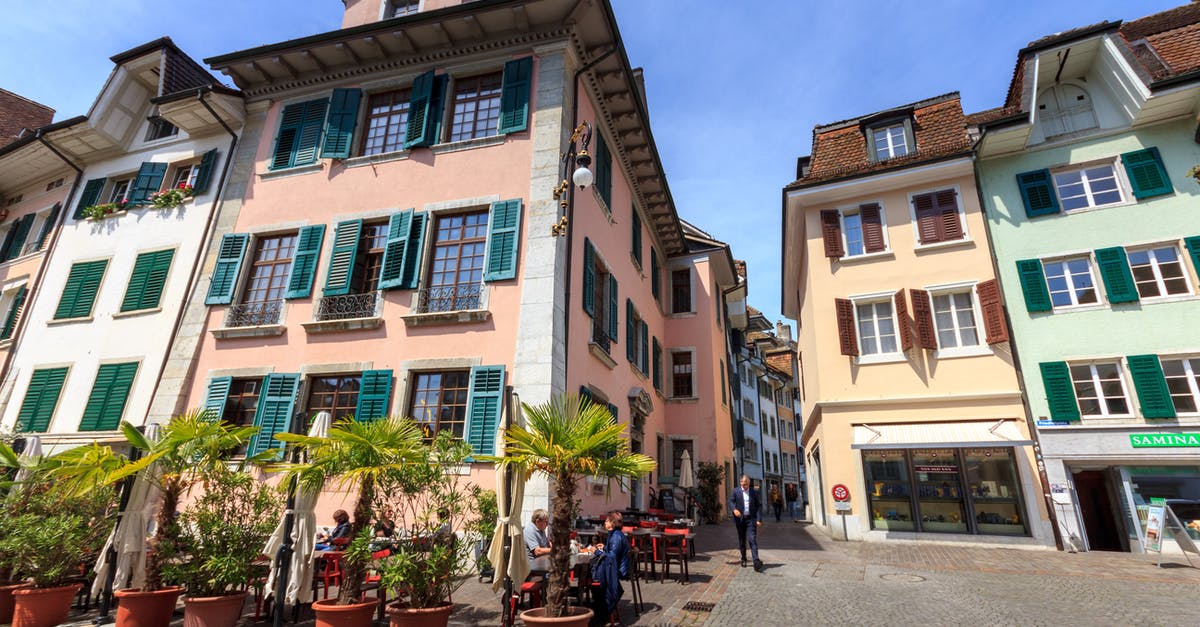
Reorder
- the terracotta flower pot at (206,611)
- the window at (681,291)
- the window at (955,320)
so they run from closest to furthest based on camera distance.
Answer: the terracotta flower pot at (206,611) → the window at (955,320) → the window at (681,291)

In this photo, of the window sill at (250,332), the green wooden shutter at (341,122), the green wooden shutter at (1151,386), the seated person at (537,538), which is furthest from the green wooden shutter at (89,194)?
the green wooden shutter at (1151,386)

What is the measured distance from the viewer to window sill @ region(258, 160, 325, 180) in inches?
522

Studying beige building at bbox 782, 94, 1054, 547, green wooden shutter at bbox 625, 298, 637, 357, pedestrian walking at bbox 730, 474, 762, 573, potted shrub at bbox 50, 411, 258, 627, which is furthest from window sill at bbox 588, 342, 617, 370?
potted shrub at bbox 50, 411, 258, 627

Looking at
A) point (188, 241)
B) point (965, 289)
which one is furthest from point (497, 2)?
point (965, 289)

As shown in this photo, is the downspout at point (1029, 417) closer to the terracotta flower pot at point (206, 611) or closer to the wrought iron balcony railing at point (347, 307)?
the wrought iron balcony railing at point (347, 307)

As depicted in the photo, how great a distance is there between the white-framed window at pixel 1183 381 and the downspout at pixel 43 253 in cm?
2789

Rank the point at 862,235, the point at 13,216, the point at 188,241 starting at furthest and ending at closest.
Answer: the point at 13,216
the point at 862,235
the point at 188,241

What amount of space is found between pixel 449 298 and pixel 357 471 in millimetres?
5804

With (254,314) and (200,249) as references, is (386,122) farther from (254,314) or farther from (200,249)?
(200,249)

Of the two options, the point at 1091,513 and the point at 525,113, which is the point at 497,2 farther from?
the point at 1091,513

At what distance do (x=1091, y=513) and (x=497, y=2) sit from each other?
58.1 ft

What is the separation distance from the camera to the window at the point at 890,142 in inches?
637

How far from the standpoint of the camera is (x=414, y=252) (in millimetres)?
11688

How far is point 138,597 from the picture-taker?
20.0 ft
